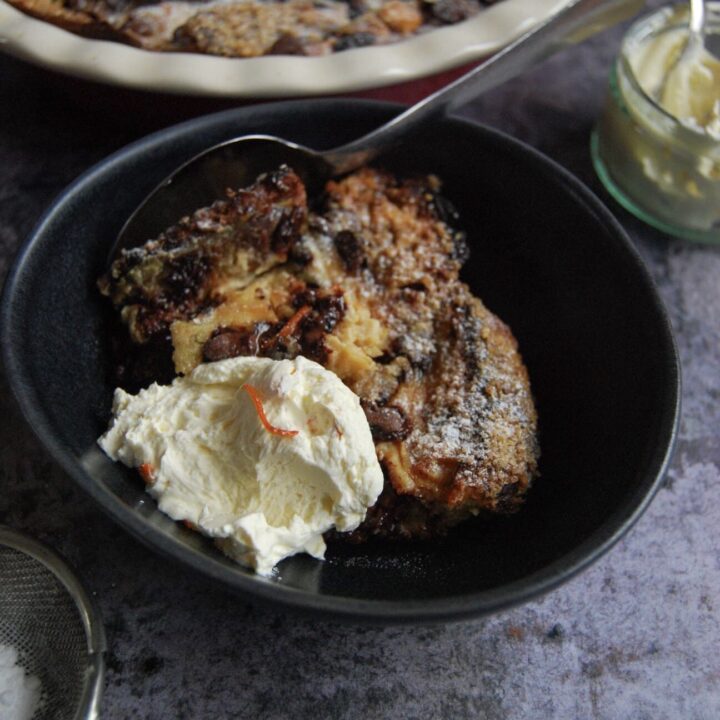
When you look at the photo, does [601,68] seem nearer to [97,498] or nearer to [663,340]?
[663,340]

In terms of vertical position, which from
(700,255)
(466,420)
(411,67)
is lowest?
(700,255)

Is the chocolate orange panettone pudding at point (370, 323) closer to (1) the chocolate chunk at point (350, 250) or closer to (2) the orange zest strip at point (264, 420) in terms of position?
(1) the chocolate chunk at point (350, 250)

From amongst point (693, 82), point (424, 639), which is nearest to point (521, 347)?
point (424, 639)

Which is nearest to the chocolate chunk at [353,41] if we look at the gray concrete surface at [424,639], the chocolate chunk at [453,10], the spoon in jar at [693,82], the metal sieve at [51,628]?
the chocolate chunk at [453,10]

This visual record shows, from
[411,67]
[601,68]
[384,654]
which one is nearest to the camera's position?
[384,654]

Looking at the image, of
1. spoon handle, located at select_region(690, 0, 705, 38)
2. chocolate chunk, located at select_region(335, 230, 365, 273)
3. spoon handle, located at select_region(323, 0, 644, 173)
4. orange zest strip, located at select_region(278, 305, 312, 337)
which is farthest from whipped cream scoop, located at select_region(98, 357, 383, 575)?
spoon handle, located at select_region(690, 0, 705, 38)

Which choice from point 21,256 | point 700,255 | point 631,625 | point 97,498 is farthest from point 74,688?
point 700,255

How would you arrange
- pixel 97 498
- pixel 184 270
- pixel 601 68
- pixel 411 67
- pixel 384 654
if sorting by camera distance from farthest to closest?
pixel 601 68, pixel 411 67, pixel 184 270, pixel 384 654, pixel 97 498
